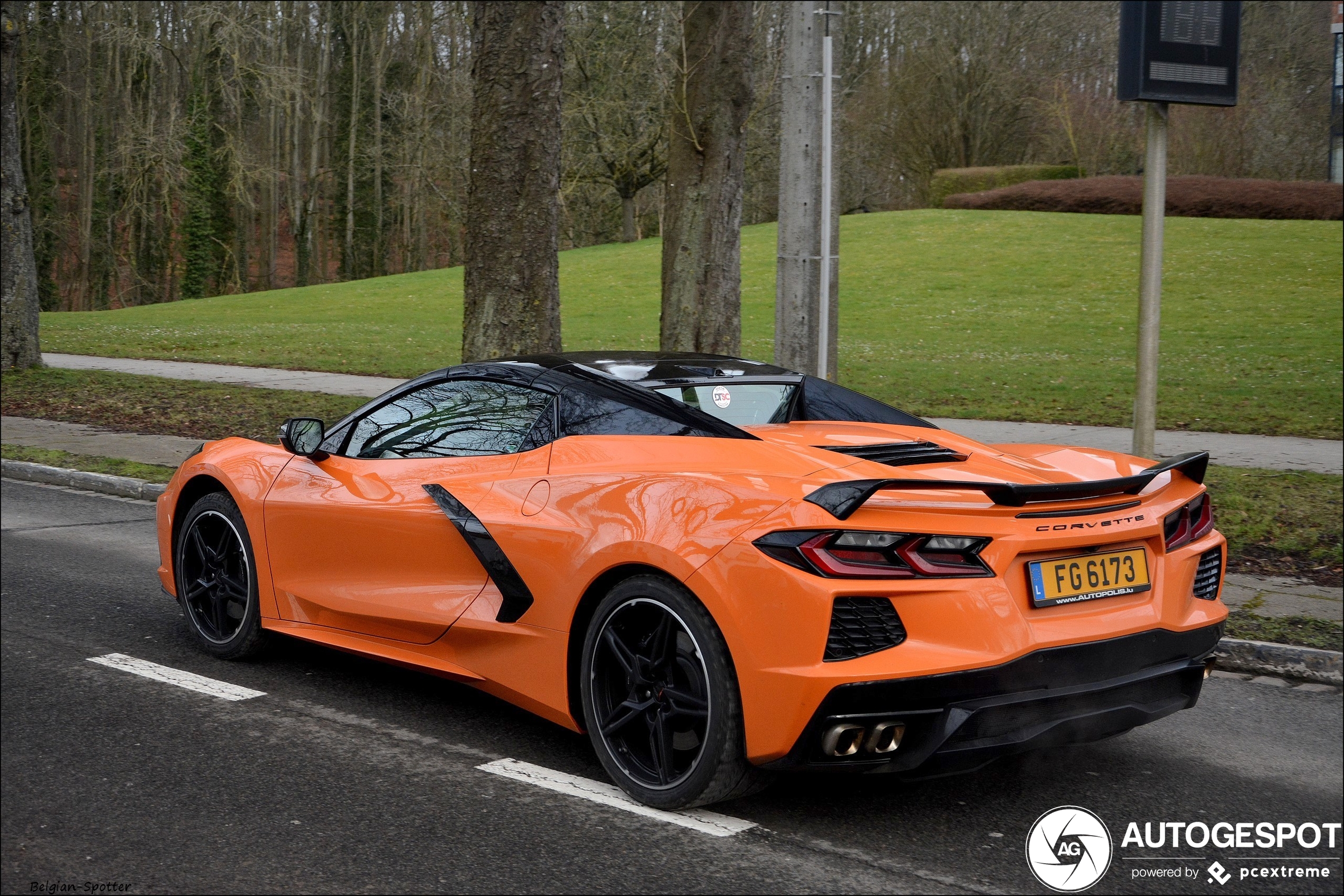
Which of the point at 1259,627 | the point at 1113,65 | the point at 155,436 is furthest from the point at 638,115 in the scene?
the point at 1259,627

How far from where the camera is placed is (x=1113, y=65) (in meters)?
48.8

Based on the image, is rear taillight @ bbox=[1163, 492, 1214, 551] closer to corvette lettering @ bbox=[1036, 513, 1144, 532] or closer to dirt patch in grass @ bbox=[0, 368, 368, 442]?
corvette lettering @ bbox=[1036, 513, 1144, 532]

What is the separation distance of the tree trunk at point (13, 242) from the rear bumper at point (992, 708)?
17337mm

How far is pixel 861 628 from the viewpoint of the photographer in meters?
3.43

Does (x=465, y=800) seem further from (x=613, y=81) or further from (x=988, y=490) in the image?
(x=613, y=81)

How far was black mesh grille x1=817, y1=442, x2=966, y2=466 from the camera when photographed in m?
3.93

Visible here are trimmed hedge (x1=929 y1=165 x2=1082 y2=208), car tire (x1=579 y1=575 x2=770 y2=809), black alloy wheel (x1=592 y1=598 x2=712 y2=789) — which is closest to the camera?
car tire (x1=579 y1=575 x2=770 y2=809)

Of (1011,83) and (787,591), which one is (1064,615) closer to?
(787,591)

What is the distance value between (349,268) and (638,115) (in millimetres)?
16377

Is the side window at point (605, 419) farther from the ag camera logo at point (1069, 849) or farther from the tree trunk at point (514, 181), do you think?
the tree trunk at point (514, 181)

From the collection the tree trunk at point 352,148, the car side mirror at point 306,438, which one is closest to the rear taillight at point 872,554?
the car side mirror at point 306,438

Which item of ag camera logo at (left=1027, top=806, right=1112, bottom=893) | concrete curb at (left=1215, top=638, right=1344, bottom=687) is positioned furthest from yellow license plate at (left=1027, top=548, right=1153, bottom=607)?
concrete curb at (left=1215, top=638, right=1344, bottom=687)

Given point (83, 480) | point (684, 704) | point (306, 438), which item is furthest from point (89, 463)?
point (684, 704)

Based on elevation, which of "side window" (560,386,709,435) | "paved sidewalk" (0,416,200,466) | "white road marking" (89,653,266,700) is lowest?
"white road marking" (89,653,266,700)
